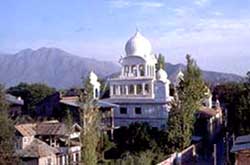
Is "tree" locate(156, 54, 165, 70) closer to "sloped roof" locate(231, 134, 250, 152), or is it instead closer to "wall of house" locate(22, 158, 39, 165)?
"wall of house" locate(22, 158, 39, 165)

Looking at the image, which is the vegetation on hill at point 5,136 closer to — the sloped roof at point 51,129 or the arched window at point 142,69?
the sloped roof at point 51,129

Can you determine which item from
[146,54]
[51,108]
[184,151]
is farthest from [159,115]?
[184,151]

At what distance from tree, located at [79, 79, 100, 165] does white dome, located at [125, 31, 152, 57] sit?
19951mm

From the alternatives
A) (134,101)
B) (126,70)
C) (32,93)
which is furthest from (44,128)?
(32,93)

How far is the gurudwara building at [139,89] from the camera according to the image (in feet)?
152

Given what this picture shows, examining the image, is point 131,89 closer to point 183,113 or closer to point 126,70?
point 126,70

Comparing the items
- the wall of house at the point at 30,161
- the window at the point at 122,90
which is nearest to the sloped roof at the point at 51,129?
the wall of house at the point at 30,161

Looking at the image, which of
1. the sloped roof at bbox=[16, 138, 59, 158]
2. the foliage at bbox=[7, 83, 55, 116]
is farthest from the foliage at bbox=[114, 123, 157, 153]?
the foliage at bbox=[7, 83, 55, 116]

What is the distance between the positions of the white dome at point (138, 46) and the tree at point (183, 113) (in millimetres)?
12658

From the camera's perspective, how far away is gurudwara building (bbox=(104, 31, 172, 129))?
46.4 metres

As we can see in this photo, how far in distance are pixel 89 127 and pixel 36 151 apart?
6.31 metres

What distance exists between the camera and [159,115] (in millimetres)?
46250

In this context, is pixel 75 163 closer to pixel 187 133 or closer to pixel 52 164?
pixel 52 164

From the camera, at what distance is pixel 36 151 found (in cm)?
3219
